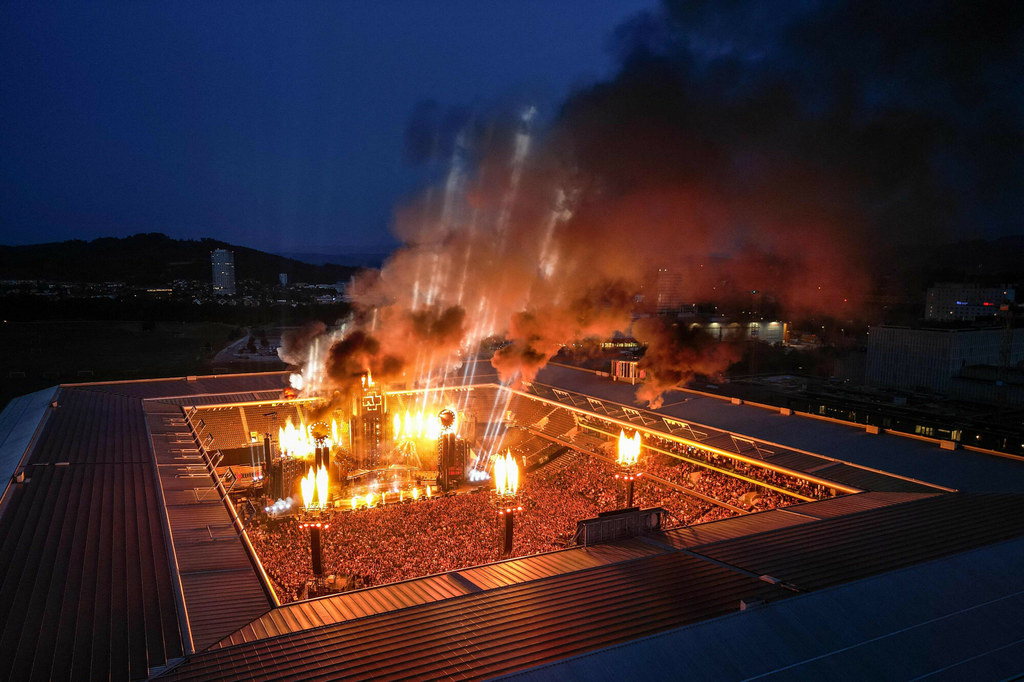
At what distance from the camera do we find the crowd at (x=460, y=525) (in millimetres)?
11430

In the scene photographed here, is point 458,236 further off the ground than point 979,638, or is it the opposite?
point 458,236

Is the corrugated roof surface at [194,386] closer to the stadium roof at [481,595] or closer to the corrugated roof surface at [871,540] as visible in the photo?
the stadium roof at [481,595]

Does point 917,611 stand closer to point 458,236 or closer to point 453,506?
point 453,506

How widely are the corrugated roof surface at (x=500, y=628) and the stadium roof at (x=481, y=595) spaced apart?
2 centimetres

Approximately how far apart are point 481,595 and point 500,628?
85cm

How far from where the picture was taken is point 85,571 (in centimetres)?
775

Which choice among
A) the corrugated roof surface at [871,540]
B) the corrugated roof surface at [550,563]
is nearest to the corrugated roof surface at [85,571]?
the corrugated roof surface at [550,563]

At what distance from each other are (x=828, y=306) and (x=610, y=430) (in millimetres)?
17833

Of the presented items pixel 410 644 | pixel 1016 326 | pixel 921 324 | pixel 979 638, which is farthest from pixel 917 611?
pixel 1016 326

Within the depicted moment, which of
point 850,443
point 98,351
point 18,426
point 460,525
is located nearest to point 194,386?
point 18,426

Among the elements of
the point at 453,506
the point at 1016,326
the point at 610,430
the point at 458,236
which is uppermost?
the point at 458,236

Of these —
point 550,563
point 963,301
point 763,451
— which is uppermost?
point 963,301

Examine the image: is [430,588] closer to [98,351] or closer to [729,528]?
[729,528]

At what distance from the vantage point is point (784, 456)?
1329 cm
